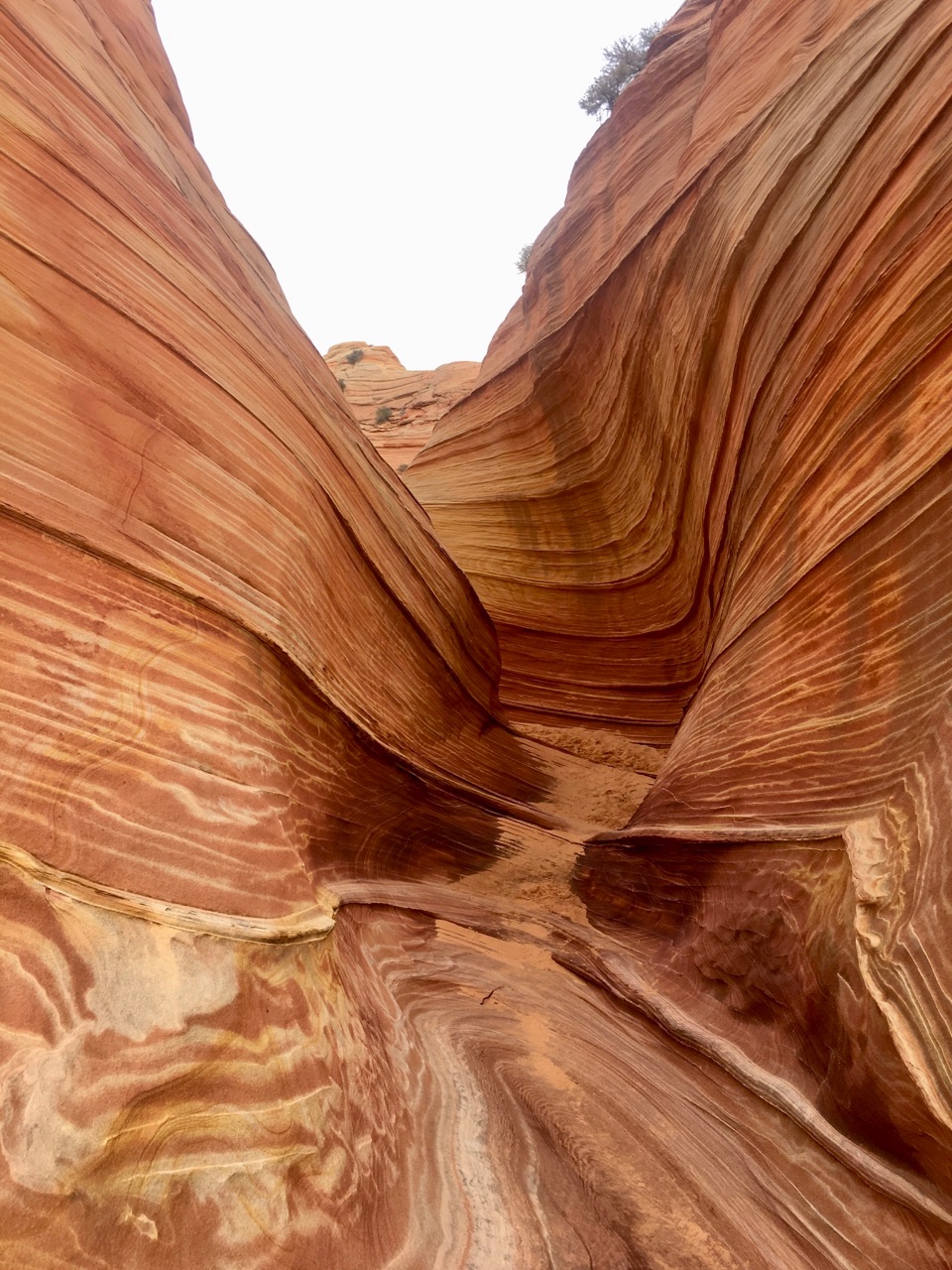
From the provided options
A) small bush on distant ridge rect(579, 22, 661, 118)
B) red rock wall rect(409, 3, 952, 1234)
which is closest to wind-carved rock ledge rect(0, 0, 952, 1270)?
red rock wall rect(409, 3, 952, 1234)

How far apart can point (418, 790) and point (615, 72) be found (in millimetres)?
9159

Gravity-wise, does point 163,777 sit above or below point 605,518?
below

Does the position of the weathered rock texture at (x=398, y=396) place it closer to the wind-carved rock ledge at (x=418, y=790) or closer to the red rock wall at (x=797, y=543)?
the red rock wall at (x=797, y=543)

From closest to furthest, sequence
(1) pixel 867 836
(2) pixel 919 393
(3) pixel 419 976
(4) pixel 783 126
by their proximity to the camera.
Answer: (1) pixel 867 836 → (2) pixel 919 393 → (3) pixel 419 976 → (4) pixel 783 126

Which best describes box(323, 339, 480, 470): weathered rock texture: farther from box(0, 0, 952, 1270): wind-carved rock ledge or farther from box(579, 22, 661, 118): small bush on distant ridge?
box(0, 0, 952, 1270): wind-carved rock ledge

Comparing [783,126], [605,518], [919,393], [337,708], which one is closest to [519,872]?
[337,708]

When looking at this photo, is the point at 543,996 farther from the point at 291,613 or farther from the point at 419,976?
the point at 291,613

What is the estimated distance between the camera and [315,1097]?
1350 mm

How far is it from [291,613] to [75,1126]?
4.54ft

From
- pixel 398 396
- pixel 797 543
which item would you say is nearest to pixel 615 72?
pixel 398 396

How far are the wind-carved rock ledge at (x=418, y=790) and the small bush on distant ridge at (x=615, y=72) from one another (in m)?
6.43

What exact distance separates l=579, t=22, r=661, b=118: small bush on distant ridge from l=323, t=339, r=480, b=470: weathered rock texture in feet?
11.9

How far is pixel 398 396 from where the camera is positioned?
39.3 feet

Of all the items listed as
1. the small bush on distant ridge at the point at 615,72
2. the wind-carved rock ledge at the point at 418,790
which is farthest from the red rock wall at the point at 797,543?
the small bush on distant ridge at the point at 615,72
